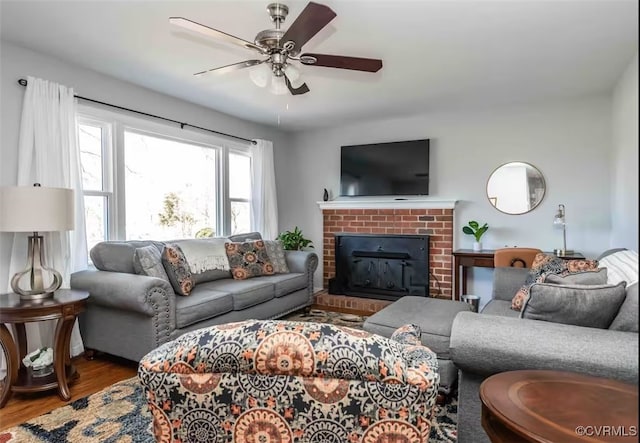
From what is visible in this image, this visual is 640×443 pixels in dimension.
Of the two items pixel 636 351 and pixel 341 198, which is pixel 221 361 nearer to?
pixel 636 351

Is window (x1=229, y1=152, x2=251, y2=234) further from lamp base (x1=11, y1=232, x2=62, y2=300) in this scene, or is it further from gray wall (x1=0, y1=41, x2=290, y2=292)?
lamp base (x1=11, y1=232, x2=62, y2=300)

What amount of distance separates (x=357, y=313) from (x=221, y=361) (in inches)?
145

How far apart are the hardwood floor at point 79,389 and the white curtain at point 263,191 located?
2.43 meters

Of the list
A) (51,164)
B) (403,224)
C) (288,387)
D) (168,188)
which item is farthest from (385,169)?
(288,387)

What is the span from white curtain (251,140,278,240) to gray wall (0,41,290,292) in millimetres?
872

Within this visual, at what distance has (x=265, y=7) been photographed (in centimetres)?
220

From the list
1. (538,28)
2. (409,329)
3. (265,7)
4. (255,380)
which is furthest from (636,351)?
(538,28)

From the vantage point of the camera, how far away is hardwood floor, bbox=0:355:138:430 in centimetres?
216

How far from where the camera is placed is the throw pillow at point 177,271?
308 centimetres

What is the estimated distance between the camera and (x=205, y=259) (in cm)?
360

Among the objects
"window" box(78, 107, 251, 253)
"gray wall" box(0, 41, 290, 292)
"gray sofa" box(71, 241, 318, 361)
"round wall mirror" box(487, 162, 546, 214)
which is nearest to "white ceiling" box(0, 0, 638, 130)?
"gray wall" box(0, 41, 290, 292)

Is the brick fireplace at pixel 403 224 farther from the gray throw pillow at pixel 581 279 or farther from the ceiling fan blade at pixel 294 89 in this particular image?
the gray throw pillow at pixel 581 279

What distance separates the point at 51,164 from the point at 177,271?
122cm

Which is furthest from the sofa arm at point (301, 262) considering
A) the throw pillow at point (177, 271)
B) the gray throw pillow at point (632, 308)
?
the gray throw pillow at point (632, 308)
